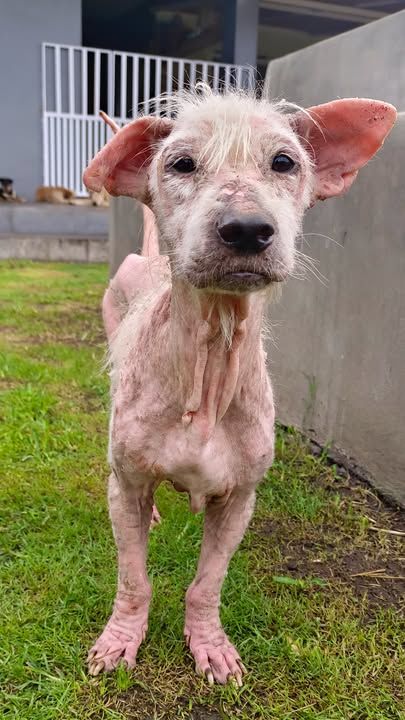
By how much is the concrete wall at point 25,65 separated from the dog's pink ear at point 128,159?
990 cm

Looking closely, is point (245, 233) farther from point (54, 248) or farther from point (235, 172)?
point (54, 248)

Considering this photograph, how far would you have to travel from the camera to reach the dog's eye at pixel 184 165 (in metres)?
1.89

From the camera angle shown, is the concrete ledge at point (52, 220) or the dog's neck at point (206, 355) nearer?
the dog's neck at point (206, 355)

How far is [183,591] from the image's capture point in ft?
9.15

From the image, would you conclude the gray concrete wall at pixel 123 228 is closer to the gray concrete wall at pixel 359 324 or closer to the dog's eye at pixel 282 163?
the gray concrete wall at pixel 359 324

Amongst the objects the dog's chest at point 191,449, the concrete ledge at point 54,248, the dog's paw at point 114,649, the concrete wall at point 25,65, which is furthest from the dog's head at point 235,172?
the concrete wall at point 25,65

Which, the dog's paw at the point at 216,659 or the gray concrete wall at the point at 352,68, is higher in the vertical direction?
the gray concrete wall at the point at 352,68

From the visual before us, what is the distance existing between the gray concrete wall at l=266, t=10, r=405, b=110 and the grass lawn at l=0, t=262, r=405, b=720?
2003mm

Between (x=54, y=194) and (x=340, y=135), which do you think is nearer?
(x=340, y=135)

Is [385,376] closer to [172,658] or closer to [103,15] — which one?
→ [172,658]

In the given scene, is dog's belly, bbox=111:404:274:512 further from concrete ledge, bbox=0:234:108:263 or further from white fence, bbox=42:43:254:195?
white fence, bbox=42:43:254:195

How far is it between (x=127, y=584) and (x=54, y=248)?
9083 millimetres

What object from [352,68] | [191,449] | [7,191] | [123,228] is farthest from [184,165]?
[7,191]

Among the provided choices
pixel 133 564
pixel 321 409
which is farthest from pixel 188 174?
pixel 321 409
